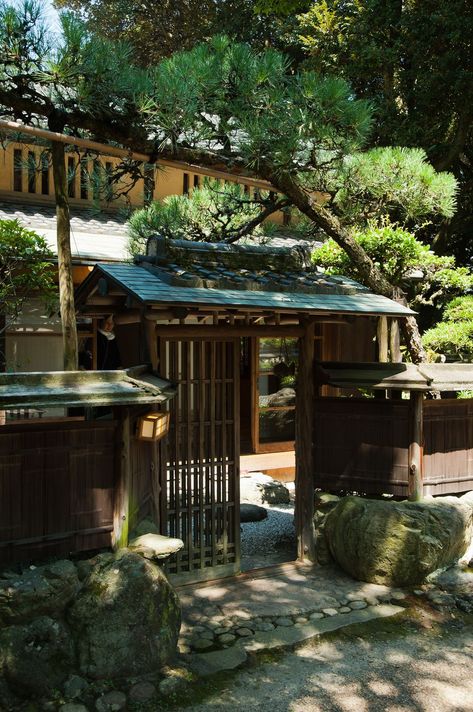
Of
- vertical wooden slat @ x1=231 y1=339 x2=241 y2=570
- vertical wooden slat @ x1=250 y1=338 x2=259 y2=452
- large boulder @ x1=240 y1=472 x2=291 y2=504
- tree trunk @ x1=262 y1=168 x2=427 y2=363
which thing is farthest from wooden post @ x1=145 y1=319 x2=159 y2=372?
vertical wooden slat @ x1=250 y1=338 x2=259 y2=452

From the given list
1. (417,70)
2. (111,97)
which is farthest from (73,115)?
(417,70)

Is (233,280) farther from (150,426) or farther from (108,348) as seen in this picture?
(108,348)

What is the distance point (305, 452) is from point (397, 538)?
1.65 m

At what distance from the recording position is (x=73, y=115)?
731cm

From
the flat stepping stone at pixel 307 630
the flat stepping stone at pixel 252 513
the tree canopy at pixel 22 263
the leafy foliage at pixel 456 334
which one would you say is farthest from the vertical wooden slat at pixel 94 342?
the flat stepping stone at pixel 307 630

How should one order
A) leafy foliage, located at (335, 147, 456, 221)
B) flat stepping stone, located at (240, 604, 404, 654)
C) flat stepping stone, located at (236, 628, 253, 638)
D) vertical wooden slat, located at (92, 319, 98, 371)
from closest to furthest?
flat stepping stone, located at (240, 604, 404, 654) → flat stepping stone, located at (236, 628, 253, 638) → leafy foliage, located at (335, 147, 456, 221) → vertical wooden slat, located at (92, 319, 98, 371)

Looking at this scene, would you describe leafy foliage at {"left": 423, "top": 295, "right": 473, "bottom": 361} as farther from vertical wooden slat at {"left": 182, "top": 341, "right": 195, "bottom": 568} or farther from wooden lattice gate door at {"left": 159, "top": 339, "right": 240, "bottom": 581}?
vertical wooden slat at {"left": 182, "top": 341, "right": 195, "bottom": 568}

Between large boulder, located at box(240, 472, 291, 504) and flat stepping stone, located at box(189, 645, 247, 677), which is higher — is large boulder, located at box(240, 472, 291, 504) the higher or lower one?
the lower one

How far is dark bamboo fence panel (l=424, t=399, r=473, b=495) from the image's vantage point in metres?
7.95

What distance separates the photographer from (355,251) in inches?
355

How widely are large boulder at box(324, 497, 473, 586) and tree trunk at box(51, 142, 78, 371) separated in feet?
12.1

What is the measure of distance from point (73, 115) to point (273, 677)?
621 centimetres

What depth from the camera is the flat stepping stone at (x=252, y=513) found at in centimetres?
1037

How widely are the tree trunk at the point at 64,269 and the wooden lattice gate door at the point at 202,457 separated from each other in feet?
3.26
